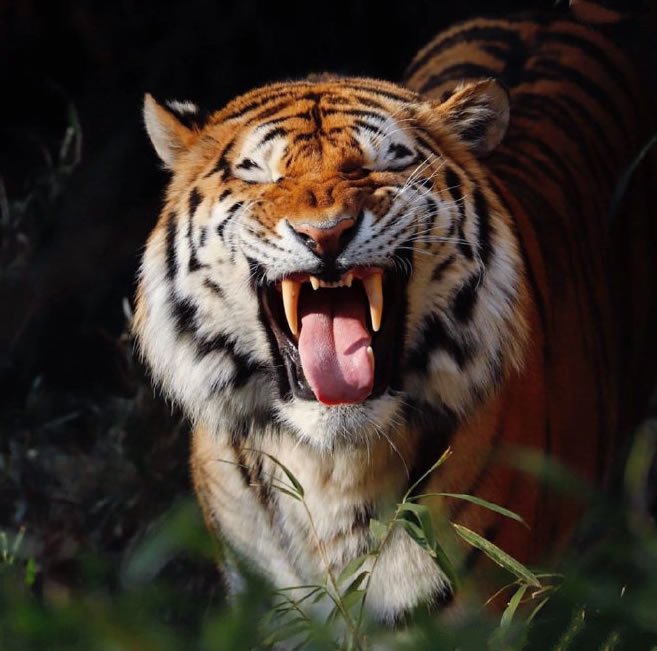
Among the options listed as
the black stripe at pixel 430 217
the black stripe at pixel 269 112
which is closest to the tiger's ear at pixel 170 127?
the black stripe at pixel 269 112

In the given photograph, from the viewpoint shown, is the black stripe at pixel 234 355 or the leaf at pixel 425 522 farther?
the black stripe at pixel 234 355

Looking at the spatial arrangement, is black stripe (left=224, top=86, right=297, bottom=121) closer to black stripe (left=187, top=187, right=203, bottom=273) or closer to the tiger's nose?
black stripe (left=187, top=187, right=203, bottom=273)

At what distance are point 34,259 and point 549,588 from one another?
7.98 feet

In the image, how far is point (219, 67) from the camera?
151 inches

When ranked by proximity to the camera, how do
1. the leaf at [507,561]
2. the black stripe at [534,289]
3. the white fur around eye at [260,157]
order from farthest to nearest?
the black stripe at [534,289], the white fur around eye at [260,157], the leaf at [507,561]

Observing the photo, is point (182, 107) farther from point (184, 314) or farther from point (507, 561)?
point (507, 561)

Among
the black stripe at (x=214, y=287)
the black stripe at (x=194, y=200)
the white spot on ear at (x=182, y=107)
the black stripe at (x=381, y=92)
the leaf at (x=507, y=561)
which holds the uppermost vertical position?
the black stripe at (x=381, y=92)

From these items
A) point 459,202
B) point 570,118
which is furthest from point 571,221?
point 459,202

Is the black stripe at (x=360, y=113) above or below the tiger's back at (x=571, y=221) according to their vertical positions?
above

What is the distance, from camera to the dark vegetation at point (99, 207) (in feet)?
11.4

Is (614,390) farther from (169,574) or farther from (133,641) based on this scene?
Answer: (133,641)

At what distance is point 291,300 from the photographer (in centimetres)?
212

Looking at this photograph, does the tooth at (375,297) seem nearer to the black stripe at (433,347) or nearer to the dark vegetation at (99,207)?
the black stripe at (433,347)

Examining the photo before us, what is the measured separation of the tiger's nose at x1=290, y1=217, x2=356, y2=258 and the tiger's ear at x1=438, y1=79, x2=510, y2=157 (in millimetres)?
435
